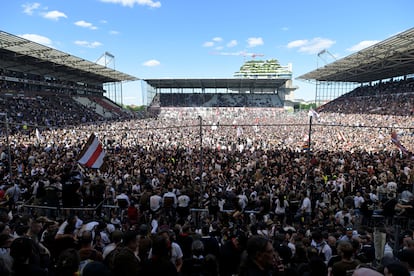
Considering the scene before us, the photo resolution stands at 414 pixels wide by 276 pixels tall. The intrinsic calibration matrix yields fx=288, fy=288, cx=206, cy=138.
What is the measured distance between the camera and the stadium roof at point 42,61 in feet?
87.0

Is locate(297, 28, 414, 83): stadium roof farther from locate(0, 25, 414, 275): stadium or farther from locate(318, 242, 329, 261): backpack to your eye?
locate(318, 242, 329, 261): backpack

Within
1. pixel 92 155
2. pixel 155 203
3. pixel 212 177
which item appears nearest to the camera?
pixel 155 203

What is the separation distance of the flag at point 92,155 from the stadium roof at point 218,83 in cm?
5215

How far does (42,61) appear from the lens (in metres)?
34.5

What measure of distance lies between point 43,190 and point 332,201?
8195 mm

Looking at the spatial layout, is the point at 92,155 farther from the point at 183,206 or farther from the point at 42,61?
the point at 42,61

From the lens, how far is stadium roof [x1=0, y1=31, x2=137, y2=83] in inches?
1045

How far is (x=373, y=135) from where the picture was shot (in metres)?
22.9

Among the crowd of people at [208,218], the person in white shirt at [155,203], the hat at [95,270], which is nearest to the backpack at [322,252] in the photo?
the crowd of people at [208,218]

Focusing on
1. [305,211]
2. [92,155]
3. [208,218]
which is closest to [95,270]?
[208,218]

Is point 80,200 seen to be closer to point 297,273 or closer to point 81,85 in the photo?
point 297,273

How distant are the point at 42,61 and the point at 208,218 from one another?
117 ft

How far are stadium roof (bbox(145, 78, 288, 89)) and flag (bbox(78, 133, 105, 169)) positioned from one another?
52153 mm

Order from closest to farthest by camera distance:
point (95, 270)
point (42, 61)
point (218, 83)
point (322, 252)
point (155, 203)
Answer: point (95, 270) < point (322, 252) < point (155, 203) < point (42, 61) < point (218, 83)
